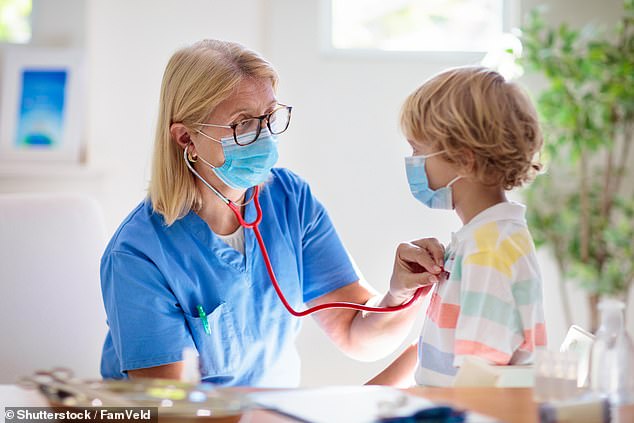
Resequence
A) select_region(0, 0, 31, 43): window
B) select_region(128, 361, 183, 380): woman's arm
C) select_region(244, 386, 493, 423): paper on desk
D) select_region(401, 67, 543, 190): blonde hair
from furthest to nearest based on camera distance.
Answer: select_region(0, 0, 31, 43): window < select_region(128, 361, 183, 380): woman's arm < select_region(401, 67, 543, 190): blonde hair < select_region(244, 386, 493, 423): paper on desk

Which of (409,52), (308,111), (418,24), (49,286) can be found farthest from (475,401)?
(418,24)

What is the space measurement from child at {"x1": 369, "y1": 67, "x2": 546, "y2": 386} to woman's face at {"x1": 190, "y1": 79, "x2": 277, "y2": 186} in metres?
0.31

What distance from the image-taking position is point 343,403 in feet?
3.38

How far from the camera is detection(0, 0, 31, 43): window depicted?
298cm

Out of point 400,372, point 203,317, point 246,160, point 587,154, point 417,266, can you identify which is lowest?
point 400,372

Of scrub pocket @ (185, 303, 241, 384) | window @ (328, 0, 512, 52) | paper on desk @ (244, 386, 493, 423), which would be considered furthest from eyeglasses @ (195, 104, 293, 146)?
window @ (328, 0, 512, 52)

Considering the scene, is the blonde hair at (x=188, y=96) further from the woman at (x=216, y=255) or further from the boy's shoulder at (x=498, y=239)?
the boy's shoulder at (x=498, y=239)

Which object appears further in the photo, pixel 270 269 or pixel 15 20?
pixel 15 20

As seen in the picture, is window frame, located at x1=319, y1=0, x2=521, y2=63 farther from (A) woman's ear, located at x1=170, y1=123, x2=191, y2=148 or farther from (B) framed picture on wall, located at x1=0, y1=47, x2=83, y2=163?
(A) woman's ear, located at x1=170, y1=123, x2=191, y2=148

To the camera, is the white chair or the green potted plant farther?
the green potted plant

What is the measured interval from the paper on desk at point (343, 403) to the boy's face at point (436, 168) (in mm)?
456

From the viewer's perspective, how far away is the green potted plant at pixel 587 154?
2.87m

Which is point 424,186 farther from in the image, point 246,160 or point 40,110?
point 40,110

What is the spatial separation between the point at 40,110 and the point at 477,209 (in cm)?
200
